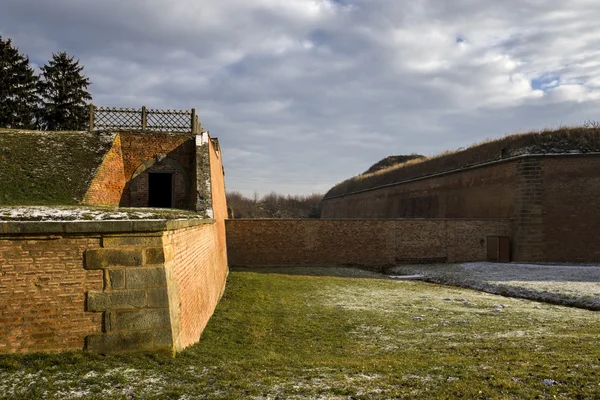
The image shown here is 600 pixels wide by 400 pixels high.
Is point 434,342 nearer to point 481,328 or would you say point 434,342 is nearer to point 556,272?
point 481,328

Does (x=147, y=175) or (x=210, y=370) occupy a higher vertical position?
(x=147, y=175)

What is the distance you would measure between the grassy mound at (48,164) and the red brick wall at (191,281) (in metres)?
5.02

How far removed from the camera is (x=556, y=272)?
18.2 meters

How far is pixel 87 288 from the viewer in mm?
5375

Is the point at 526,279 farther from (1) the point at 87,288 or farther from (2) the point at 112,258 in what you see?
(1) the point at 87,288

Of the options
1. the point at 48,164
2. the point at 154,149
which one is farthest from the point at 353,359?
the point at 154,149

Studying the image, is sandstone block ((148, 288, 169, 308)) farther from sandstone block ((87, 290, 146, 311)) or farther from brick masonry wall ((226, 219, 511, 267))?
brick masonry wall ((226, 219, 511, 267))

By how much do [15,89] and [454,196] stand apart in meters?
32.2

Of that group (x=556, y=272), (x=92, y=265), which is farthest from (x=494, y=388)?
(x=556, y=272)

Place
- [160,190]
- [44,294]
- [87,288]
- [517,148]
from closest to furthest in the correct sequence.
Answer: [44,294] → [87,288] → [160,190] → [517,148]

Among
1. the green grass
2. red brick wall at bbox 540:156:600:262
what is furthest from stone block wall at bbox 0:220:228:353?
red brick wall at bbox 540:156:600:262

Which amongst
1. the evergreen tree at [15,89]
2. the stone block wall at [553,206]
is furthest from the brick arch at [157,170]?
the evergreen tree at [15,89]

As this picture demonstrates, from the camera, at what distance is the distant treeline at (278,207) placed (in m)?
68.4

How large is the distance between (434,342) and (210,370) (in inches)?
158
